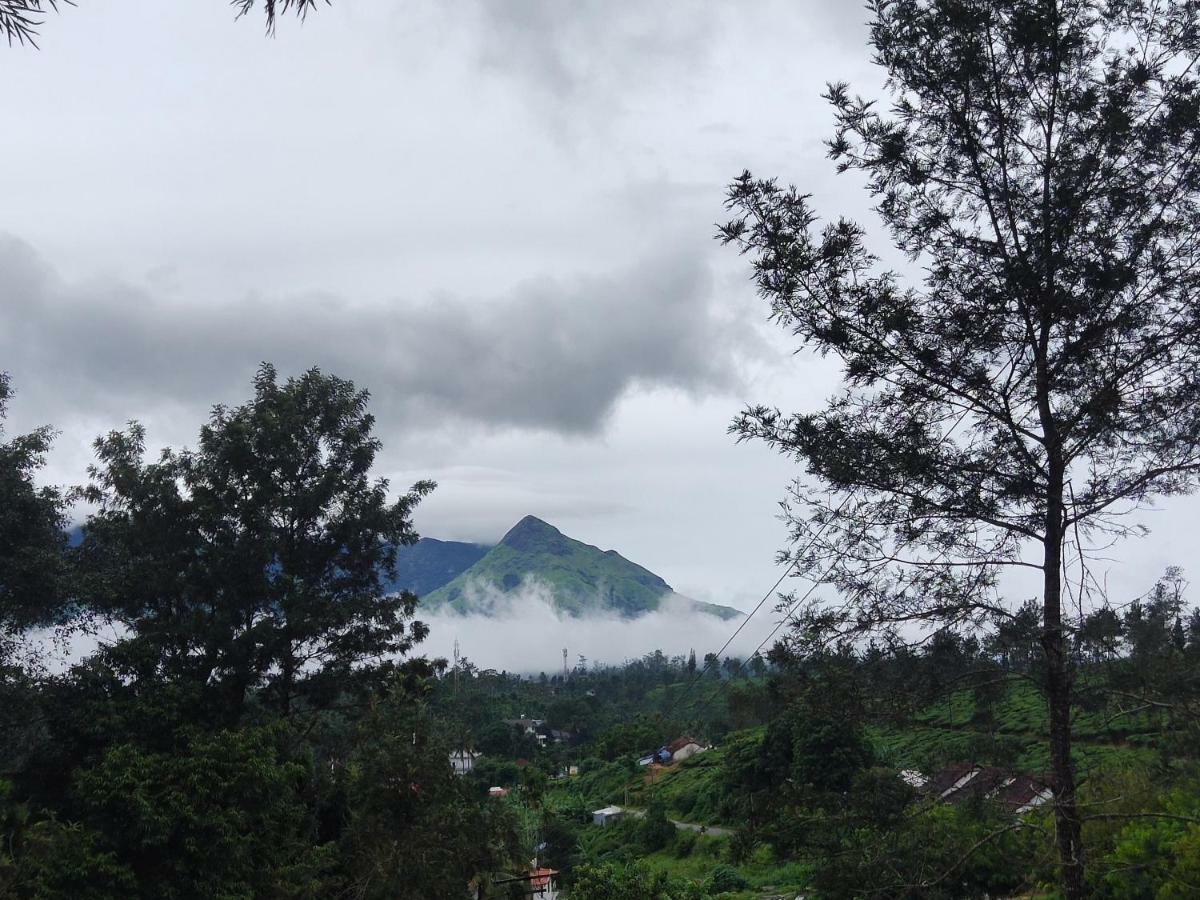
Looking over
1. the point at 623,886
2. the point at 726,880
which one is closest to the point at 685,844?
the point at 726,880

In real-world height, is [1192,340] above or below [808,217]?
below

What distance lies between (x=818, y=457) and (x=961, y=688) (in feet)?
6.38

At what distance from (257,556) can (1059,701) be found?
43.0ft

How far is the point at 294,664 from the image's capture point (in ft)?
52.4

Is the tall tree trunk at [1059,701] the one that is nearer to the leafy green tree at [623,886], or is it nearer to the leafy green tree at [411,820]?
the leafy green tree at [623,886]

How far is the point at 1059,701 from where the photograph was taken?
613 centimetres

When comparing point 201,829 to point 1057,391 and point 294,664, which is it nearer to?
point 294,664

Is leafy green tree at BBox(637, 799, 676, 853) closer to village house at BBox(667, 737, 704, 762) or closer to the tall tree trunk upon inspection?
village house at BBox(667, 737, 704, 762)

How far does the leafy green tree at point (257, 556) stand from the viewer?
1502cm

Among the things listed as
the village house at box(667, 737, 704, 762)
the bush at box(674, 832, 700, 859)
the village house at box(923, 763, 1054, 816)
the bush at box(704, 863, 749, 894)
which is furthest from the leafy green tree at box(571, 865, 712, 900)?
the village house at box(667, 737, 704, 762)

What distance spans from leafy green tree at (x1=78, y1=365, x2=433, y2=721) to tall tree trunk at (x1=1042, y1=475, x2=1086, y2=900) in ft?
40.0

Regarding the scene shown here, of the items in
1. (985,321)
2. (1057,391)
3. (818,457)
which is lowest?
(818,457)

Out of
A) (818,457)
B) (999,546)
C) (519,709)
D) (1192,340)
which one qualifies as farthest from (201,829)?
(519,709)

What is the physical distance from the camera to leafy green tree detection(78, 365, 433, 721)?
49.3ft
